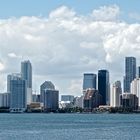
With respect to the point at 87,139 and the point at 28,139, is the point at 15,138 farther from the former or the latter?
the point at 87,139

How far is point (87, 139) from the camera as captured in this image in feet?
456

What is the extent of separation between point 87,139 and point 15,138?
47.8 ft

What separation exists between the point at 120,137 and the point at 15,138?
21228mm

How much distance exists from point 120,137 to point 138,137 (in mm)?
3843

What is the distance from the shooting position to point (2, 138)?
142625 mm

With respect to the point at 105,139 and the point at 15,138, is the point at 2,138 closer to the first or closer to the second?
the point at 15,138

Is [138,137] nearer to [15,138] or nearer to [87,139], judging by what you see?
[87,139]

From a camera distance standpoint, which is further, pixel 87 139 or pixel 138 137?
pixel 138 137

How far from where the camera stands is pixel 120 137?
484ft

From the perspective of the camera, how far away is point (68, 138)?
470ft

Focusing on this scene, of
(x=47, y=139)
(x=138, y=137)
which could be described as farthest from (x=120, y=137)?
(x=47, y=139)

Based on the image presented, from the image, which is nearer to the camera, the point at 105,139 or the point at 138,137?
the point at 105,139

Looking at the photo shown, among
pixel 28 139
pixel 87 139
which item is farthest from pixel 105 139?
pixel 28 139

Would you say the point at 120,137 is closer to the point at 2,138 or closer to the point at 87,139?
the point at 87,139
